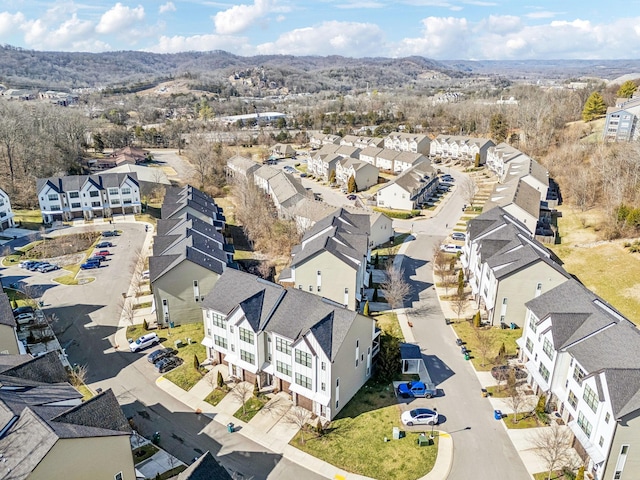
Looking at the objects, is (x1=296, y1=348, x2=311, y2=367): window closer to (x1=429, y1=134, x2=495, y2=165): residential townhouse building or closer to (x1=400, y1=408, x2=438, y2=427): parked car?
(x1=400, y1=408, x2=438, y2=427): parked car

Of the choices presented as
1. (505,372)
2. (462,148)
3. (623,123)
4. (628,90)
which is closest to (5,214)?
(505,372)

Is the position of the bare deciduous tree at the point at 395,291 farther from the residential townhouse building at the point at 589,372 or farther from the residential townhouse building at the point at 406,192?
the residential townhouse building at the point at 406,192

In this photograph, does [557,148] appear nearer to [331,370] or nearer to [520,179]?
[520,179]

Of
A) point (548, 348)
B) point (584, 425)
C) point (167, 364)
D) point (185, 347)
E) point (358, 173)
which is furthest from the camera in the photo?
point (358, 173)

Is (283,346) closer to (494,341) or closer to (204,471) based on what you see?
(204,471)

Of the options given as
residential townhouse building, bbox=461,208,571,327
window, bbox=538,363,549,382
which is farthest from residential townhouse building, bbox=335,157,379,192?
window, bbox=538,363,549,382

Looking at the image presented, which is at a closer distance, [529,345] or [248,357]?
[248,357]
